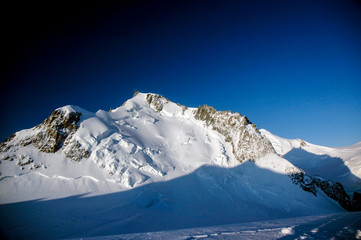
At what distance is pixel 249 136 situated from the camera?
4012cm

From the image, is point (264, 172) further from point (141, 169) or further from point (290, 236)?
point (290, 236)

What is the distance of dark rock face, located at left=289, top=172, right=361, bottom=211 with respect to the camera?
2898cm

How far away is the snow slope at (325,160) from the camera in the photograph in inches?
2151

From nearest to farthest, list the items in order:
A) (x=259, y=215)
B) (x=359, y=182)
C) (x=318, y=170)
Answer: (x=259, y=215), (x=359, y=182), (x=318, y=170)

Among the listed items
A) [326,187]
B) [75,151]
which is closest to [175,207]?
[75,151]

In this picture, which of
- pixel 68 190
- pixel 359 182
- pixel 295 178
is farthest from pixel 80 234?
pixel 359 182

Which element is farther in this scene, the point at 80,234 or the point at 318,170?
the point at 318,170

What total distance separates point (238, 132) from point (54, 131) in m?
42.2

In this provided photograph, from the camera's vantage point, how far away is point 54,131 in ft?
111

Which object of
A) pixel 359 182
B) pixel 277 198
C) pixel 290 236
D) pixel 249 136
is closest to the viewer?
pixel 290 236

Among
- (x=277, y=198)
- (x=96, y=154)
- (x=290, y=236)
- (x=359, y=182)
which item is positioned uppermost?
(x=96, y=154)

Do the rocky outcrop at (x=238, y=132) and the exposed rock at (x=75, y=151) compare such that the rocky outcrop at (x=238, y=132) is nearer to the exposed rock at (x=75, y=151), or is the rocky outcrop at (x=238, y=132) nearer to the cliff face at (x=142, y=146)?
the cliff face at (x=142, y=146)

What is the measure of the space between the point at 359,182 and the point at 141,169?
67.1 meters

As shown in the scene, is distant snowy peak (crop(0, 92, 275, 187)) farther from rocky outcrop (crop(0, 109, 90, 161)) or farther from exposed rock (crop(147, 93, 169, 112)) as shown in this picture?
exposed rock (crop(147, 93, 169, 112))
